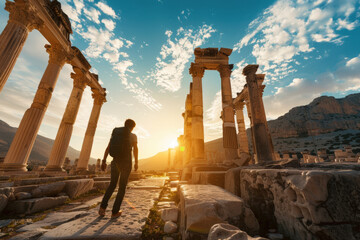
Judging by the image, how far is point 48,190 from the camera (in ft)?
11.8

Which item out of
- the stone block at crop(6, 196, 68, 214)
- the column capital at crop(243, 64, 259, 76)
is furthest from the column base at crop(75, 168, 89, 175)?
the column capital at crop(243, 64, 259, 76)

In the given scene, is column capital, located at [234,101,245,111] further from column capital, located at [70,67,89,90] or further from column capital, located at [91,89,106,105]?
column capital, located at [70,67,89,90]

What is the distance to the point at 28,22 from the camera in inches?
288

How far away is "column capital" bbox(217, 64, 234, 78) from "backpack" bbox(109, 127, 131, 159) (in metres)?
9.45

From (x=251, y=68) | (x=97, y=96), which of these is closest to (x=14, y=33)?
(x=97, y=96)

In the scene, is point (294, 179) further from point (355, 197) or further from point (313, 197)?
point (355, 197)

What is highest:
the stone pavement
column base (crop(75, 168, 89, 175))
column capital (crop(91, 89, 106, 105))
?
column capital (crop(91, 89, 106, 105))

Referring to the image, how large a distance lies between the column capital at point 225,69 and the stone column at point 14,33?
1130 cm

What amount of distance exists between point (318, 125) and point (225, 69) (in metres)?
71.6

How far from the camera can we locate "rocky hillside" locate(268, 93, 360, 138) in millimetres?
57681

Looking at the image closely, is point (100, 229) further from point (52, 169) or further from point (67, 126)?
point (67, 126)

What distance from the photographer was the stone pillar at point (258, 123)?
8.80 m

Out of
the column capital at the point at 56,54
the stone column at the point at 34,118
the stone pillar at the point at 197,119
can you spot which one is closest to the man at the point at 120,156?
the stone pillar at the point at 197,119

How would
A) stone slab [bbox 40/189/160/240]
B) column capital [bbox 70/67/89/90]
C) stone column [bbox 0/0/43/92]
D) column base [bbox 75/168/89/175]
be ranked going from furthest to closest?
1. column capital [bbox 70/67/89/90]
2. column base [bbox 75/168/89/175]
3. stone column [bbox 0/0/43/92]
4. stone slab [bbox 40/189/160/240]
